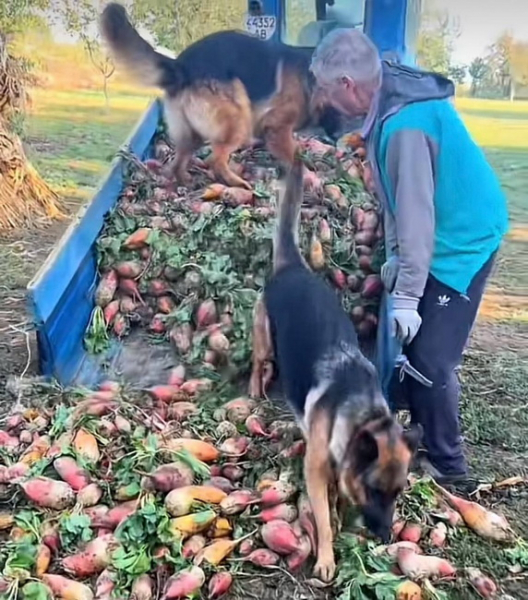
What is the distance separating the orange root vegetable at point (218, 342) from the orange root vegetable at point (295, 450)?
0.51m

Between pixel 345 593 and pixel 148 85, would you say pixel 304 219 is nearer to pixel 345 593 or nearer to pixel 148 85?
pixel 148 85

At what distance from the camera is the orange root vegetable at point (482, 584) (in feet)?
7.95

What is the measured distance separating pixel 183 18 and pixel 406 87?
83 cm

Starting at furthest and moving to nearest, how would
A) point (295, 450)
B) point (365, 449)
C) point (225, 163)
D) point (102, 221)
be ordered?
point (102, 221)
point (225, 163)
point (295, 450)
point (365, 449)

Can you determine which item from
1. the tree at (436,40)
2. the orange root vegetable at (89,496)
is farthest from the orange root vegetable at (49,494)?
the tree at (436,40)

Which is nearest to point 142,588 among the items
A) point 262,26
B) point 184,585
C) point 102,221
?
point 184,585

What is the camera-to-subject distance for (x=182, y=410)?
3016mm

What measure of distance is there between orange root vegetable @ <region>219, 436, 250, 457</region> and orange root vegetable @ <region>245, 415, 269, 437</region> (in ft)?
0.15

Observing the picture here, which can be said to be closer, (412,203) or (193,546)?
(193,546)

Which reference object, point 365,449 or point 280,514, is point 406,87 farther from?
point 280,514

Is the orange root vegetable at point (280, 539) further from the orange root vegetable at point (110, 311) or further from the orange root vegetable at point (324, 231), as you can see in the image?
the orange root vegetable at point (110, 311)

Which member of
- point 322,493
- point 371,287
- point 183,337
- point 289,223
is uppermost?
point 289,223

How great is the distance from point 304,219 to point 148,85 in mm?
705

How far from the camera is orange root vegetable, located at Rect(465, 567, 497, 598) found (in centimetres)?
242
